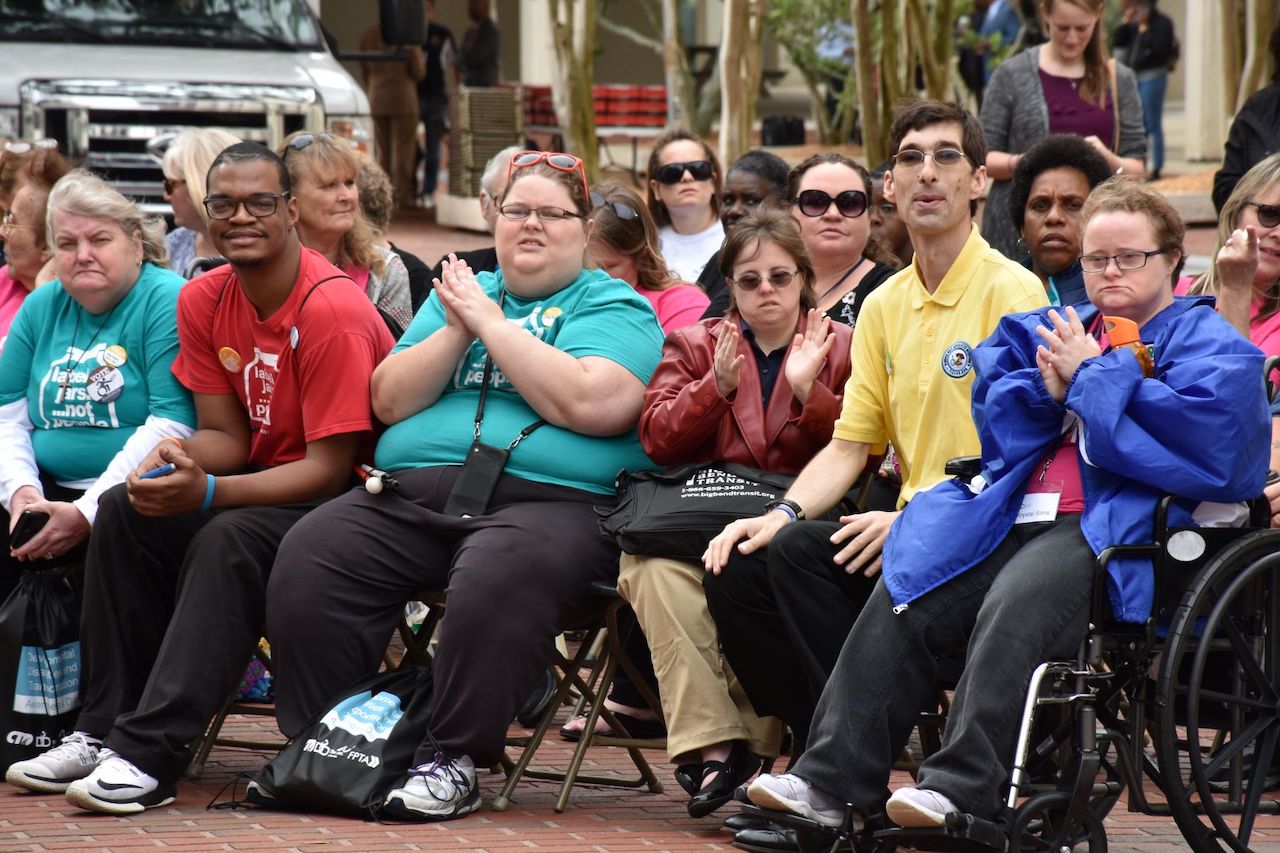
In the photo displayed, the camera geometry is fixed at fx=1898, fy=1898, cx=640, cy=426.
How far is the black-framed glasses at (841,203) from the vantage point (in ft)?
20.1

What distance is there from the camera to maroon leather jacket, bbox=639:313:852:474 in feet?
17.0

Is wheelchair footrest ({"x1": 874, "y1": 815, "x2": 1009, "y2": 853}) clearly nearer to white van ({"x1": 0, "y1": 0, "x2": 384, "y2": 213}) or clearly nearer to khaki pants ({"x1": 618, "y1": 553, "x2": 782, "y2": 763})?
khaki pants ({"x1": 618, "y1": 553, "x2": 782, "y2": 763})

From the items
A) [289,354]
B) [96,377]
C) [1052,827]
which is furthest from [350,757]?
Answer: [1052,827]

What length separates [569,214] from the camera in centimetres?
560

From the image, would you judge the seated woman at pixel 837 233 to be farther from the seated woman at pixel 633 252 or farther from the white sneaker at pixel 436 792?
the white sneaker at pixel 436 792

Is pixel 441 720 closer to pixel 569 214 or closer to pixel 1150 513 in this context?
pixel 569 214

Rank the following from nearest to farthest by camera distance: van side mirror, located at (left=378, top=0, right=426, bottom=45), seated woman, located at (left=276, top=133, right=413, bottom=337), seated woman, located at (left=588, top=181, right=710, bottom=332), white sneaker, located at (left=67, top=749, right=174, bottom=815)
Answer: white sneaker, located at (left=67, top=749, right=174, bottom=815) → seated woman, located at (left=588, top=181, right=710, bottom=332) → seated woman, located at (left=276, top=133, right=413, bottom=337) → van side mirror, located at (left=378, top=0, right=426, bottom=45)

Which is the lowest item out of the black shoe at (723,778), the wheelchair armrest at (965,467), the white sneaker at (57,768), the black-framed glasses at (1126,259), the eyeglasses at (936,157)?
the white sneaker at (57,768)

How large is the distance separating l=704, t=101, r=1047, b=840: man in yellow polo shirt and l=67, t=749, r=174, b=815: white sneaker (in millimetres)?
1629

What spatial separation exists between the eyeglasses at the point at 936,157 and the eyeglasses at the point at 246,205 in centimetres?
188

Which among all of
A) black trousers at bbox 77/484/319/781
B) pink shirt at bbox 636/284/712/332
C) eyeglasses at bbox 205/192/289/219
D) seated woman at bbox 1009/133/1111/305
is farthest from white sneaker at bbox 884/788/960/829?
eyeglasses at bbox 205/192/289/219

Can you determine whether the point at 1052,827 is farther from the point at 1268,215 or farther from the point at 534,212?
the point at 534,212

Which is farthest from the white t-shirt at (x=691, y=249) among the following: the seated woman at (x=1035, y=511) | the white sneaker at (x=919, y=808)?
the white sneaker at (x=919, y=808)

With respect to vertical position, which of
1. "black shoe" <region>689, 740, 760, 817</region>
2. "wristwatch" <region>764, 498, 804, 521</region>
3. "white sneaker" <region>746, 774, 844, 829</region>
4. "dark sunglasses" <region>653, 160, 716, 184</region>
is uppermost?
"dark sunglasses" <region>653, 160, 716, 184</region>
